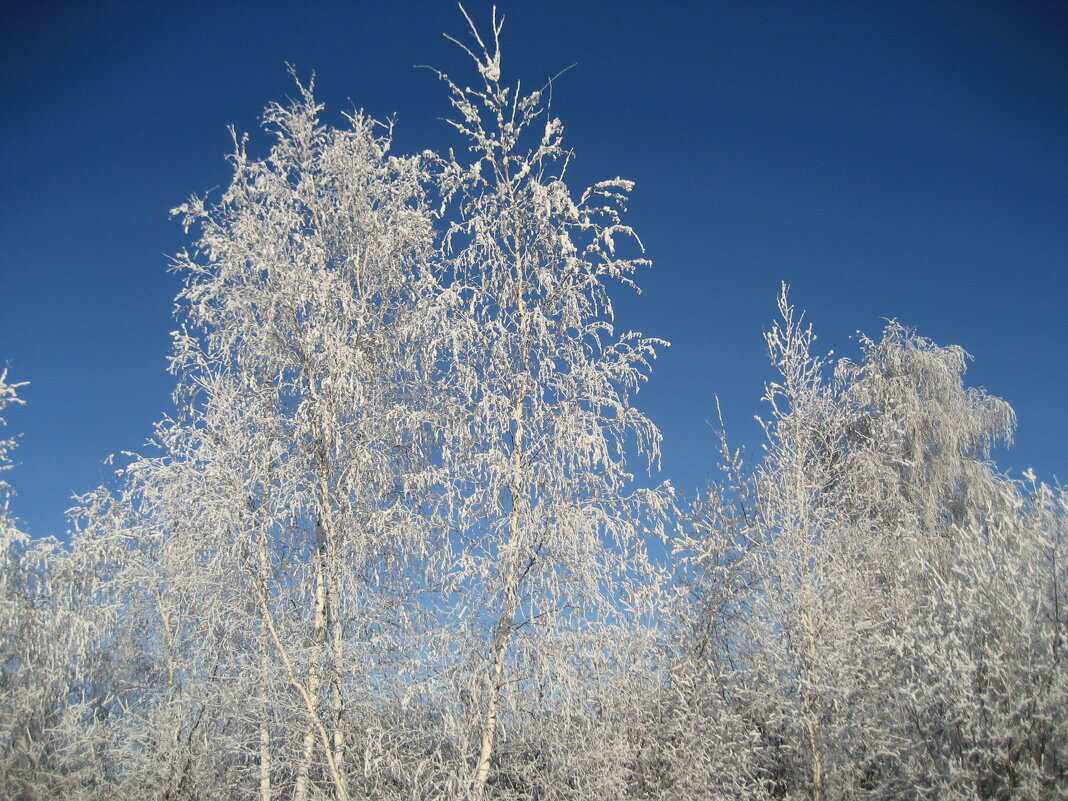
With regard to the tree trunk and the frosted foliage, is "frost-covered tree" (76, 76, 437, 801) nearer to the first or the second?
the tree trunk

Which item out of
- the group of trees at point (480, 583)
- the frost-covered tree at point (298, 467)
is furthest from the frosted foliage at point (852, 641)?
the frost-covered tree at point (298, 467)

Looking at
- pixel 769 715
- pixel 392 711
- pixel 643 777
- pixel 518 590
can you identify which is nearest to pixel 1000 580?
pixel 769 715

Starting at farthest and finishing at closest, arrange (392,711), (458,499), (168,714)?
(168,714) → (458,499) → (392,711)

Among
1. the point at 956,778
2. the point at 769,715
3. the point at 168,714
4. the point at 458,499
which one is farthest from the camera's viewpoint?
the point at 168,714

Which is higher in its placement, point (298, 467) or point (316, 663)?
point (298, 467)

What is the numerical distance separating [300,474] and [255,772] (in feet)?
10.2

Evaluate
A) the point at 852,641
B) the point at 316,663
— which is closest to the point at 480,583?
the point at 316,663

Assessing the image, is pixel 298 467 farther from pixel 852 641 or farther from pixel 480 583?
pixel 852 641

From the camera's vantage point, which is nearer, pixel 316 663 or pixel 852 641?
pixel 316 663

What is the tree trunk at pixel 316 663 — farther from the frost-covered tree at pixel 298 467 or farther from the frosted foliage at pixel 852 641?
the frosted foliage at pixel 852 641

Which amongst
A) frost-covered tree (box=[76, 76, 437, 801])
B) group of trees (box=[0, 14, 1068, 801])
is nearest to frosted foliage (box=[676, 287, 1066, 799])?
group of trees (box=[0, 14, 1068, 801])

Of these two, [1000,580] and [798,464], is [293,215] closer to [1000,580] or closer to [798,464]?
[798,464]

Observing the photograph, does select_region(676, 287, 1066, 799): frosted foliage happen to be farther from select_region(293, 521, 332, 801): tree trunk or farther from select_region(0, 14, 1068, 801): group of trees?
select_region(293, 521, 332, 801): tree trunk

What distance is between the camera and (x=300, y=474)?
24.3 ft
